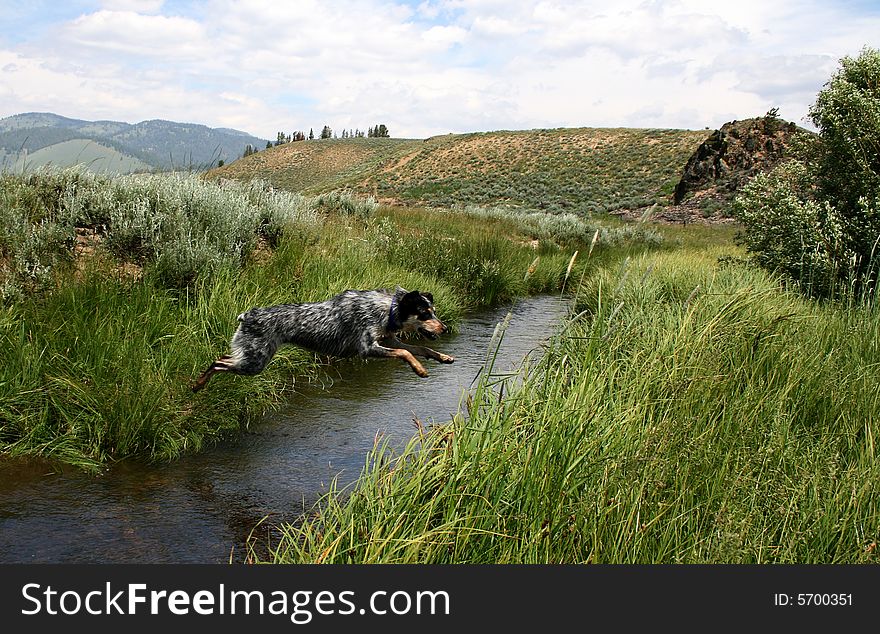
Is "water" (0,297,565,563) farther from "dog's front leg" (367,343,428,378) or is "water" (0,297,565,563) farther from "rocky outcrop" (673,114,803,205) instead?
"rocky outcrop" (673,114,803,205)

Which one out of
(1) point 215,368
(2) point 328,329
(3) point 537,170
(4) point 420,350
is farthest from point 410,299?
(3) point 537,170

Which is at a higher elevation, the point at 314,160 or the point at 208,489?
the point at 314,160

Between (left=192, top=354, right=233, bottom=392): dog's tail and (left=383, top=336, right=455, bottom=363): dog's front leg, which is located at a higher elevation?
(left=383, top=336, right=455, bottom=363): dog's front leg

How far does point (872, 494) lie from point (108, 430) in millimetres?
5147

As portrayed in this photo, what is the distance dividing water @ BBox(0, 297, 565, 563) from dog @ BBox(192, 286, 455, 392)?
0.71 meters

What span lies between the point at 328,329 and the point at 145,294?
2.38 meters

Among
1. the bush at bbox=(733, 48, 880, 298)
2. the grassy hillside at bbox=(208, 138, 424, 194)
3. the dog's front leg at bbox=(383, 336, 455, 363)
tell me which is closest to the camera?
the dog's front leg at bbox=(383, 336, 455, 363)

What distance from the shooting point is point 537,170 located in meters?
72.8

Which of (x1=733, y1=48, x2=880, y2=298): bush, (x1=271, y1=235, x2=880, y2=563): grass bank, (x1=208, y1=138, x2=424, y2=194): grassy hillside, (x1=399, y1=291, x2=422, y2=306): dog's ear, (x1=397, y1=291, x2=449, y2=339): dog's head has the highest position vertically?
(x1=208, y1=138, x2=424, y2=194): grassy hillside

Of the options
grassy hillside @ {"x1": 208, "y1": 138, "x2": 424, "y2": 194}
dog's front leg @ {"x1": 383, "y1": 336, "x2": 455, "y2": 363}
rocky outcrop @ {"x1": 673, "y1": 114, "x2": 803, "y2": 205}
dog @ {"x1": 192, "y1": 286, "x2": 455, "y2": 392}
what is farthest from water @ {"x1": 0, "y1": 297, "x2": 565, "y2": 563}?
grassy hillside @ {"x1": 208, "y1": 138, "x2": 424, "y2": 194}

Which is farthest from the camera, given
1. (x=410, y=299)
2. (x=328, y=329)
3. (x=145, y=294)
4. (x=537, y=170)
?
(x=537, y=170)

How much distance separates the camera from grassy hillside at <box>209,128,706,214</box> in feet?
195

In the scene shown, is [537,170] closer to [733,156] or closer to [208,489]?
[733,156]

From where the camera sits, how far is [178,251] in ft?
26.8
